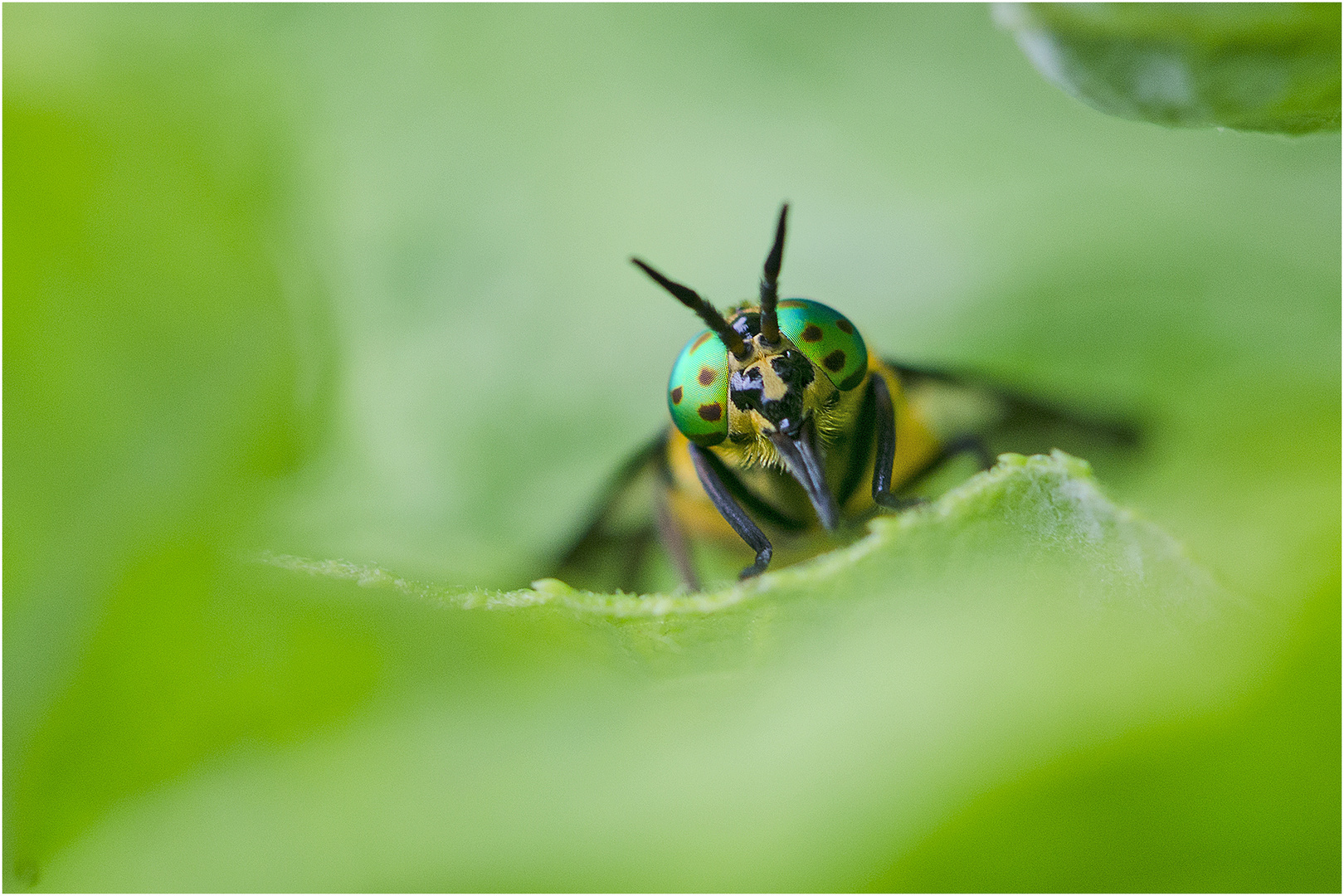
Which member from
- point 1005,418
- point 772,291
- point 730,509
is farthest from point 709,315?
point 1005,418

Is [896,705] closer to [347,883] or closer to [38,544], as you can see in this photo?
[347,883]

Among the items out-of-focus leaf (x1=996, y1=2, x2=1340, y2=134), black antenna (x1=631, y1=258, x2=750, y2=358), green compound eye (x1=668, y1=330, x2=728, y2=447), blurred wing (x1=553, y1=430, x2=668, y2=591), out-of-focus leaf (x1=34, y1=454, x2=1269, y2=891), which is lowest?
out-of-focus leaf (x1=34, y1=454, x2=1269, y2=891)

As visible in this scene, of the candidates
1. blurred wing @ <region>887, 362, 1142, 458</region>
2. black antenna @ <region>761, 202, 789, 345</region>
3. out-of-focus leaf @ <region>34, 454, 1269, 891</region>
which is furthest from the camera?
blurred wing @ <region>887, 362, 1142, 458</region>

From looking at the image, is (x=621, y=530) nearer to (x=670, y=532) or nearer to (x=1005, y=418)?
(x=670, y=532)

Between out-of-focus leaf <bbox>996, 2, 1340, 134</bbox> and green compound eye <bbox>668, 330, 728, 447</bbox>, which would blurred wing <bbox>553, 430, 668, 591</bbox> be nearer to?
green compound eye <bbox>668, 330, 728, 447</bbox>

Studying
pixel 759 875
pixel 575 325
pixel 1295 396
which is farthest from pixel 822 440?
pixel 759 875

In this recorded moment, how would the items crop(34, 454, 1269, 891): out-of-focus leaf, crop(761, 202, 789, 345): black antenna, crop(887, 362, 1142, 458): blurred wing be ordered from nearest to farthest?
crop(34, 454, 1269, 891): out-of-focus leaf < crop(761, 202, 789, 345): black antenna < crop(887, 362, 1142, 458): blurred wing

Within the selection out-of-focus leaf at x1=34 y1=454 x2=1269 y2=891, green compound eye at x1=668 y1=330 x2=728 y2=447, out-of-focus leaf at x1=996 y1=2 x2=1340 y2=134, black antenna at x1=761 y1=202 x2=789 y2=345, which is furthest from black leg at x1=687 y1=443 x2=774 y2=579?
out-of-focus leaf at x1=996 y1=2 x2=1340 y2=134
